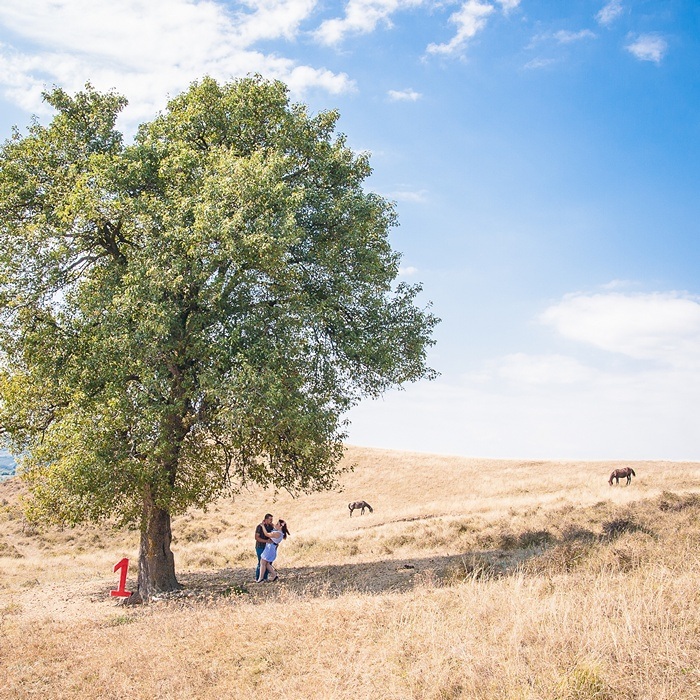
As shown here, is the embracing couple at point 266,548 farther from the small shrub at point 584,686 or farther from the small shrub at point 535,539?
the small shrub at point 584,686

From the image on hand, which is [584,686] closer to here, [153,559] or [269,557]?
[269,557]

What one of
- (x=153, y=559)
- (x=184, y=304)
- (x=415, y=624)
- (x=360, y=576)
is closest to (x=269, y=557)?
(x=360, y=576)

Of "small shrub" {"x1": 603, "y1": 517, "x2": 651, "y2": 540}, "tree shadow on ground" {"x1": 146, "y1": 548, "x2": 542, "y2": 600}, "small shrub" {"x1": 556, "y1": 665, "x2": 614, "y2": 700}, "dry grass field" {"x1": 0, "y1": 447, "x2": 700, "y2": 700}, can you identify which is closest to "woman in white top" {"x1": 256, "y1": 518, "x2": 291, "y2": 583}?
"tree shadow on ground" {"x1": 146, "y1": 548, "x2": 542, "y2": 600}

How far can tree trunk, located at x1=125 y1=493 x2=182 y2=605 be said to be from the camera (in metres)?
19.1

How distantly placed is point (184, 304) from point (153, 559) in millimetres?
8804

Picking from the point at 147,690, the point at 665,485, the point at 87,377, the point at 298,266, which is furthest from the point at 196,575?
the point at 665,485

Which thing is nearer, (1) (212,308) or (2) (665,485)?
(1) (212,308)

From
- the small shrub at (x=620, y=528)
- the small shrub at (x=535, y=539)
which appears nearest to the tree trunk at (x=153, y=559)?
the small shrub at (x=535, y=539)

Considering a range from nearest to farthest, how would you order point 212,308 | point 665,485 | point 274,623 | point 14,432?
point 274,623 < point 212,308 < point 14,432 < point 665,485

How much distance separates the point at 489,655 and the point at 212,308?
503 inches

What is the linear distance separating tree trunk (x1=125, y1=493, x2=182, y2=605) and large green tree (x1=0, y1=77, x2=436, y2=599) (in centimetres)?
7

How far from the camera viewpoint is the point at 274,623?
1107 cm

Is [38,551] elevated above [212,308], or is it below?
below

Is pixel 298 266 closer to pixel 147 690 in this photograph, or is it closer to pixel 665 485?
pixel 147 690
